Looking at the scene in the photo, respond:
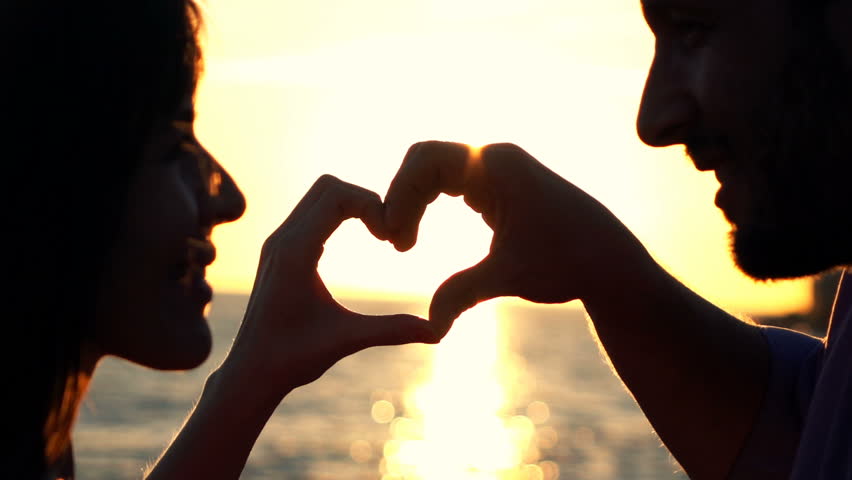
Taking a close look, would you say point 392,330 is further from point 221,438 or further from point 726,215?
point 726,215

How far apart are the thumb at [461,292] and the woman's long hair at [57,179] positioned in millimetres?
827

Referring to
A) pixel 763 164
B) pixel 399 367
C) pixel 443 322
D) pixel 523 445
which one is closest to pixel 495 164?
pixel 443 322

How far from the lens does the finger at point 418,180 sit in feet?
9.11

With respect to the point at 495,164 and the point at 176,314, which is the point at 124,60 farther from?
the point at 495,164

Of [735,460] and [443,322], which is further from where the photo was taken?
[735,460]

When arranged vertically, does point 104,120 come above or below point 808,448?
above

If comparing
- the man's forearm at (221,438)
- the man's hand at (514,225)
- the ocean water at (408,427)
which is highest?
the ocean water at (408,427)

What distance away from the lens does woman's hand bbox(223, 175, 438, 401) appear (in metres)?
2.56

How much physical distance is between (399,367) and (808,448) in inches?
2845

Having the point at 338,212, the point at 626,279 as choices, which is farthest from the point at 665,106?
the point at 338,212

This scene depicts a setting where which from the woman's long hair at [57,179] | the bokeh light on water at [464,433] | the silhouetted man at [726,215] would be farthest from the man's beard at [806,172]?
the bokeh light on water at [464,433]

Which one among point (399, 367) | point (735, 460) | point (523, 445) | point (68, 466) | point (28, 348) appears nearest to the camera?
point (28, 348)

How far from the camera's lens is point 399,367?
244ft

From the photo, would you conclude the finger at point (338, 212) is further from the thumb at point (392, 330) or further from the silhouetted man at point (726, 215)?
the thumb at point (392, 330)
